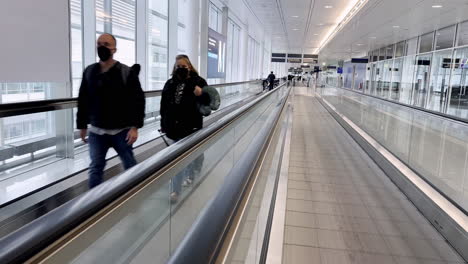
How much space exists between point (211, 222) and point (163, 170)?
105 cm

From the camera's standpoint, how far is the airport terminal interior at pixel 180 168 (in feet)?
4.27

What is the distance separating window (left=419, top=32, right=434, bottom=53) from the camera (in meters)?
18.2

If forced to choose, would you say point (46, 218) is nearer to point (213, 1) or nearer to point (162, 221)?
point (162, 221)

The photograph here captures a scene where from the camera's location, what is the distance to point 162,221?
1.74 meters

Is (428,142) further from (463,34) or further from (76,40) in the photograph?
(463,34)

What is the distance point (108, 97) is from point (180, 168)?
120cm

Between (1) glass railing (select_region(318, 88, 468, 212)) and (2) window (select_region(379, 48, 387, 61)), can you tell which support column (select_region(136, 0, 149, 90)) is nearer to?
(1) glass railing (select_region(318, 88, 468, 212))

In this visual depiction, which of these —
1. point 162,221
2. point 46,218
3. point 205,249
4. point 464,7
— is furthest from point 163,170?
point 464,7

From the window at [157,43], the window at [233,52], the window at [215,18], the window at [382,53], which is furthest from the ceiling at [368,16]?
the window at [157,43]

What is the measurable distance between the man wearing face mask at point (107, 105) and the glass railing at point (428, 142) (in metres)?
3.25

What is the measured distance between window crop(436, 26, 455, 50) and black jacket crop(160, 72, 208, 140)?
15.7 meters

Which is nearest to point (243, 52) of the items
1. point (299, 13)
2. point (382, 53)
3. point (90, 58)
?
point (299, 13)

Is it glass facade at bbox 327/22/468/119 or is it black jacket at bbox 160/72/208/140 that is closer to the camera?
black jacket at bbox 160/72/208/140

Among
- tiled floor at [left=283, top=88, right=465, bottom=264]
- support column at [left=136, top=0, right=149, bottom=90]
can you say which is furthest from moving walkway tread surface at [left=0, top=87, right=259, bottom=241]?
support column at [left=136, top=0, right=149, bottom=90]
